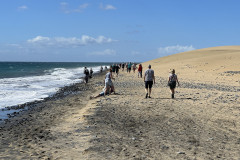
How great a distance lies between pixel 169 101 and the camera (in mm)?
12656

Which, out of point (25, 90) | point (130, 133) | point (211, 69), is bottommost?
point (25, 90)

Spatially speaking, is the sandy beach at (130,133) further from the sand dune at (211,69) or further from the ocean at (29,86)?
the sand dune at (211,69)

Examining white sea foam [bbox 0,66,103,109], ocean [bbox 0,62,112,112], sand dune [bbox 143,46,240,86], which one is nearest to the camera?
white sea foam [bbox 0,66,103,109]

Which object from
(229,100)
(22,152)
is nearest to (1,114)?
(22,152)

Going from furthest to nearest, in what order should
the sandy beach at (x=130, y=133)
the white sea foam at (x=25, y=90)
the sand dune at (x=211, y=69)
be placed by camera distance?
the sand dune at (x=211, y=69) < the white sea foam at (x=25, y=90) < the sandy beach at (x=130, y=133)

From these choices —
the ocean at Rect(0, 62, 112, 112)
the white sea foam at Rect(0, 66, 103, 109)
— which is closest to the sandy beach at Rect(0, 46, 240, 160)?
the white sea foam at Rect(0, 66, 103, 109)

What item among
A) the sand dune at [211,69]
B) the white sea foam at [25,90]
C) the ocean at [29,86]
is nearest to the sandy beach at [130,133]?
the white sea foam at [25,90]

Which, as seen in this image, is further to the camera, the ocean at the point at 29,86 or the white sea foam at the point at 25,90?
the ocean at the point at 29,86

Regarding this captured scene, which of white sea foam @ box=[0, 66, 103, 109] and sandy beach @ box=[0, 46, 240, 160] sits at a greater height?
sandy beach @ box=[0, 46, 240, 160]

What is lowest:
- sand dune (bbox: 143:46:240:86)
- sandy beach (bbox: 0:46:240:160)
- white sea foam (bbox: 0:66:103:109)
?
white sea foam (bbox: 0:66:103:109)

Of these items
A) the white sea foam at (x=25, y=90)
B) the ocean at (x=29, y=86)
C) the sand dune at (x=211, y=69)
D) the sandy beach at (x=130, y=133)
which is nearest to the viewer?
the sandy beach at (x=130, y=133)

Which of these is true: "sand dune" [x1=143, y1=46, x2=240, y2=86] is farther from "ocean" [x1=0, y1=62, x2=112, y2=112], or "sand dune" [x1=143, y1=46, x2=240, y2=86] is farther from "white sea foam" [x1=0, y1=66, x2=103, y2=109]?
"white sea foam" [x1=0, y1=66, x2=103, y2=109]

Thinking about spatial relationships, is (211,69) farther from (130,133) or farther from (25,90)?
(130,133)

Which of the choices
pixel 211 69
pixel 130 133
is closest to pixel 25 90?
pixel 130 133
